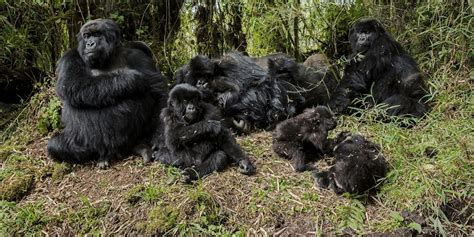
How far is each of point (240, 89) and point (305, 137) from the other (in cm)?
129

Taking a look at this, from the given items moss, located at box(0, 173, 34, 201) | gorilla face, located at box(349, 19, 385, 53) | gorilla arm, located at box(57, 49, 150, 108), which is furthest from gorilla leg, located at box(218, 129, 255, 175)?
gorilla face, located at box(349, 19, 385, 53)

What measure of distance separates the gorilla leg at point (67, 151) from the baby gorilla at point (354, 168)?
7.45 feet

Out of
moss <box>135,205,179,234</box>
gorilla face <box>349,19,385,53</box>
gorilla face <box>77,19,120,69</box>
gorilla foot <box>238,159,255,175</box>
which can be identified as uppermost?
gorilla face <box>77,19,120,69</box>

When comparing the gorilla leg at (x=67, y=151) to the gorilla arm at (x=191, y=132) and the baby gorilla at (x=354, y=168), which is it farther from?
the baby gorilla at (x=354, y=168)

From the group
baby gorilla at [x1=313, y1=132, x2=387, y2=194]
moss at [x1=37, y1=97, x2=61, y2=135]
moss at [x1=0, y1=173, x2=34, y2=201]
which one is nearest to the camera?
baby gorilla at [x1=313, y1=132, x2=387, y2=194]

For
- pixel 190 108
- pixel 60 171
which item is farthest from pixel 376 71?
pixel 60 171

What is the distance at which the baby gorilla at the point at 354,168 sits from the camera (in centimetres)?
459

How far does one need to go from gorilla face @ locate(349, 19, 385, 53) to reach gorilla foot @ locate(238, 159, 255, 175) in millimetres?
2206

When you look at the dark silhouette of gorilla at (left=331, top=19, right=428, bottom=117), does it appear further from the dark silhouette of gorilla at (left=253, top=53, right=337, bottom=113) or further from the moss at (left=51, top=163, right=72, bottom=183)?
the moss at (left=51, top=163, right=72, bottom=183)

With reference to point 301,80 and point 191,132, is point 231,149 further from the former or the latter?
point 301,80

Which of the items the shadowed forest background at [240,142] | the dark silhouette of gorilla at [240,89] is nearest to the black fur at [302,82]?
the dark silhouette of gorilla at [240,89]

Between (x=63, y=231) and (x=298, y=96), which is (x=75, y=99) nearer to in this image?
(x=63, y=231)

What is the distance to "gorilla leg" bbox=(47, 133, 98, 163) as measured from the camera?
5.52 metres

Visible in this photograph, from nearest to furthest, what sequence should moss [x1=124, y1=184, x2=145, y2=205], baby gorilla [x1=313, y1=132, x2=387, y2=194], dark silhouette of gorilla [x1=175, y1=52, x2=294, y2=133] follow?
baby gorilla [x1=313, y1=132, x2=387, y2=194]
moss [x1=124, y1=184, x2=145, y2=205]
dark silhouette of gorilla [x1=175, y1=52, x2=294, y2=133]
